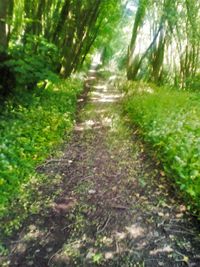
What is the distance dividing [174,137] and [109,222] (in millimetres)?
2324

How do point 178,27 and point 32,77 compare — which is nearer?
point 32,77

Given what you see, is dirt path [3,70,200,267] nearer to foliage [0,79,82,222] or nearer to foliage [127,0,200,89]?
foliage [0,79,82,222]

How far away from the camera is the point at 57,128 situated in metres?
7.26

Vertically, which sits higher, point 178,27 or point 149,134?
point 178,27

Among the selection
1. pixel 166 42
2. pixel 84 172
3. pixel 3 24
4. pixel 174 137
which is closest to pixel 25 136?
pixel 84 172

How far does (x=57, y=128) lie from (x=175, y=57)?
13427 mm

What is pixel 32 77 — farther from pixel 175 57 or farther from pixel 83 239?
pixel 175 57

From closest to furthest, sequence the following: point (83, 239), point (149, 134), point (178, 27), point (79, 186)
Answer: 1. point (83, 239)
2. point (79, 186)
3. point (149, 134)
4. point (178, 27)

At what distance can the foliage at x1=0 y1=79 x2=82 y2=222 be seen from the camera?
178 inches

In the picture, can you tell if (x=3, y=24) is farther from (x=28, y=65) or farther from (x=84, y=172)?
(x=84, y=172)

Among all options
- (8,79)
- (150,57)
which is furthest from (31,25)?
(150,57)

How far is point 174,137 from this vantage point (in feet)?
18.8

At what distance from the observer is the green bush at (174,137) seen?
14.3ft

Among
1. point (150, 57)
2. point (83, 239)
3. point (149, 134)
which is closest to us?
point (83, 239)
